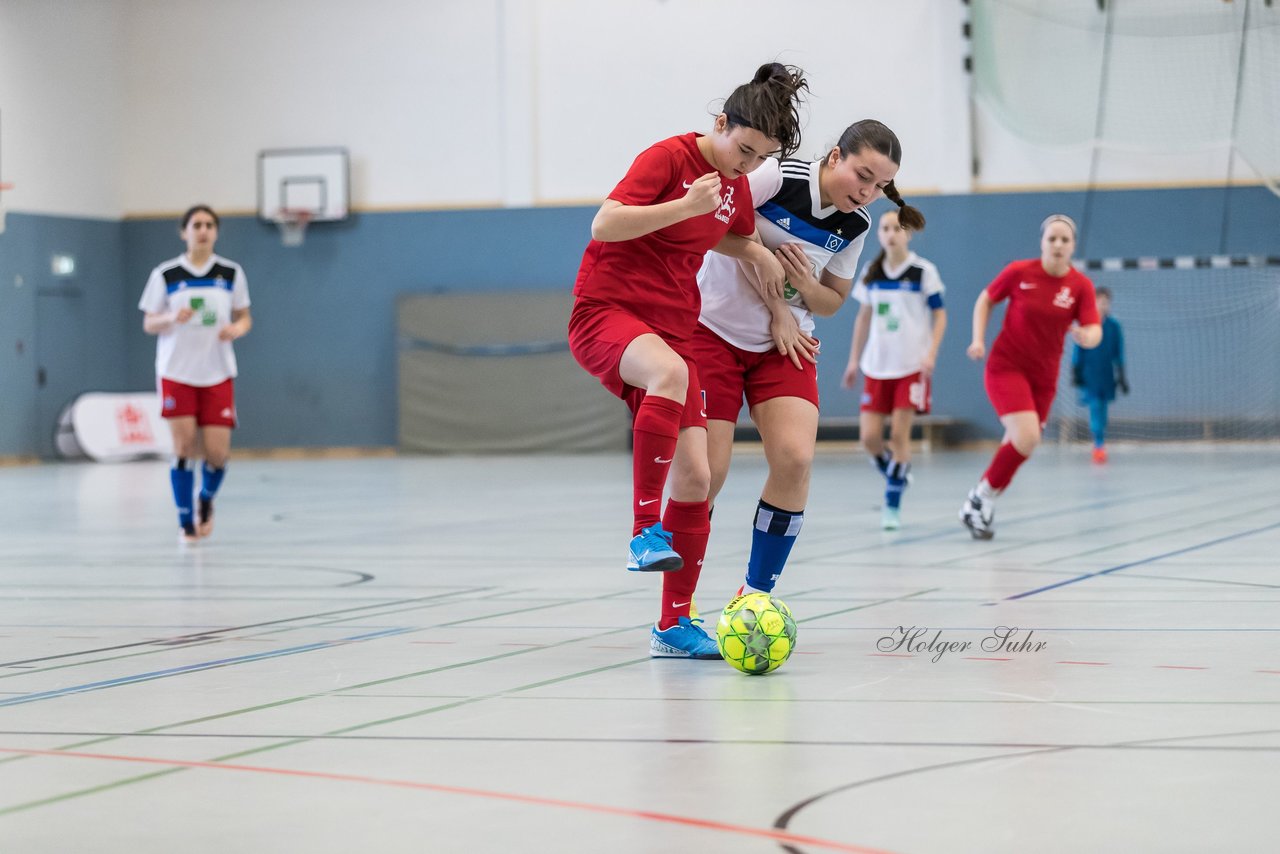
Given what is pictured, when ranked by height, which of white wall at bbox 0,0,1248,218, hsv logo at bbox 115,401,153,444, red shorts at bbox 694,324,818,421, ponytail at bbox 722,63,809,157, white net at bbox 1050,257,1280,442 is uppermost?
white wall at bbox 0,0,1248,218

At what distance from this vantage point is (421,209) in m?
23.8

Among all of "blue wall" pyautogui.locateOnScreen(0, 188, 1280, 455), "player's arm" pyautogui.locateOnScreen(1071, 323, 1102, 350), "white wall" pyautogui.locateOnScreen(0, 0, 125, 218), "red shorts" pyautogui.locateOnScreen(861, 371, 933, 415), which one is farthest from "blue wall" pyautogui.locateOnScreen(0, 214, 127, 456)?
"player's arm" pyautogui.locateOnScreen(1071, 323, 1102, 350)

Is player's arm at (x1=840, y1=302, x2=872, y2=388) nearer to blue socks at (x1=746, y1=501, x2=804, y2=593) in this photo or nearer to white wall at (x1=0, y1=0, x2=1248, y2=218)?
blue socks at (x1=746, y1=501, x2=804, y2=593)

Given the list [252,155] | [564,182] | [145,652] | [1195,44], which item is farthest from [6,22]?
[145,652]

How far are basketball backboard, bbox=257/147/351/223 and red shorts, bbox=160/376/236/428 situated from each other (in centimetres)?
1429

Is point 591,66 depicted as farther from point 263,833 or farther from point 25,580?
point 263,833

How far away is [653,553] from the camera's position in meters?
4.29

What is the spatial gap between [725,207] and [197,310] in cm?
598

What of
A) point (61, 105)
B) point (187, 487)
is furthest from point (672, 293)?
point (61, 105)

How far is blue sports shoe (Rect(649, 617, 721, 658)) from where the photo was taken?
482 cm

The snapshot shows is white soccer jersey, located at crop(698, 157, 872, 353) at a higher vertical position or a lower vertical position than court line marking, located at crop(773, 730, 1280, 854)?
higher

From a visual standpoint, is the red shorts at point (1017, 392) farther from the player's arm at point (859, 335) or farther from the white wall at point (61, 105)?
the white wall at point (61, 105)

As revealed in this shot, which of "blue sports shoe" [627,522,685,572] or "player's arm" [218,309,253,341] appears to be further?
"player's arm" [218,309,253,341]

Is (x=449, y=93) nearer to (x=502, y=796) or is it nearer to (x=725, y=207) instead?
(x=725, y=207)
